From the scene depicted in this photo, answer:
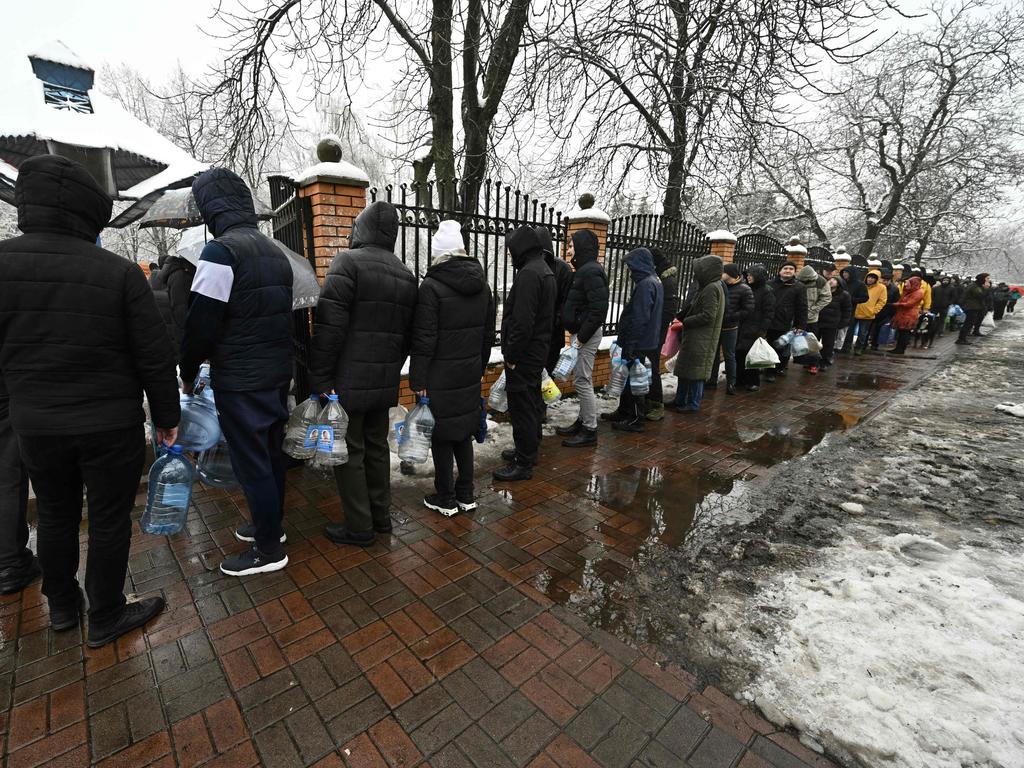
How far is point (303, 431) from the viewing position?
279 cm

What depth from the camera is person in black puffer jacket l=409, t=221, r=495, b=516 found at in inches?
120

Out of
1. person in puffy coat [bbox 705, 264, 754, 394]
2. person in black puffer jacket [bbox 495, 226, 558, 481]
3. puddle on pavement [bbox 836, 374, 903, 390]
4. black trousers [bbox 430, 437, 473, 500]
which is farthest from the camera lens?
puddle on pavement [bbox 836, 374, 903, 390]

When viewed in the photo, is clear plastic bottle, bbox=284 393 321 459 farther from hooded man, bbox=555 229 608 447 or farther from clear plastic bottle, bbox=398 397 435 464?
hooded man, bbox=555 229 608 447

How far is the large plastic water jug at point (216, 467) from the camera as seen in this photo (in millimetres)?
3209

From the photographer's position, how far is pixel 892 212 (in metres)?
21.7

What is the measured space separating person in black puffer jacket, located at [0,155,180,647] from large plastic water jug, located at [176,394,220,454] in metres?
0.75

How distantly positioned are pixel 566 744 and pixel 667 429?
4094mm

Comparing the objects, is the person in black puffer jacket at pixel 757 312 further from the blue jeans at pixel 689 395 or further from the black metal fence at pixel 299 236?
the black metal fence at pixel 299 236

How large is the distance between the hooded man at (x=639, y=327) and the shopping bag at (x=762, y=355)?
2278mm

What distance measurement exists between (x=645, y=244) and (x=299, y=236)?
4.94 m

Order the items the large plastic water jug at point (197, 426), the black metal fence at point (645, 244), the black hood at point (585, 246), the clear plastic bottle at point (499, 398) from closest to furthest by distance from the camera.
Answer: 1. the large plastic water jug at point (197, 426)
2. the clear plastic bottle at point (499, 398)
3. the black hood at point (585, 246)
4. the black metal fence at point (645, 244)

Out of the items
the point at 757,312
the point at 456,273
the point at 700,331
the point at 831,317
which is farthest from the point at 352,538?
the point at 831,317

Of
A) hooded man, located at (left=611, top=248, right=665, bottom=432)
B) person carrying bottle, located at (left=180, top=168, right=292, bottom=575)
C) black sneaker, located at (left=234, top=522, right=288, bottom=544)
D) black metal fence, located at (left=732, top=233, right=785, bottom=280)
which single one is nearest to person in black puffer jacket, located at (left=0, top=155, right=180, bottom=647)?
person carrying bottle, located at (left=180, top=168, right=292, bottom=575)

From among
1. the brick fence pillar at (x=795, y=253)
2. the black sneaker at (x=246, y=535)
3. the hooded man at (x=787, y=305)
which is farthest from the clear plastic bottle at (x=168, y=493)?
the brick fence pillar at (x=795, y=253)
